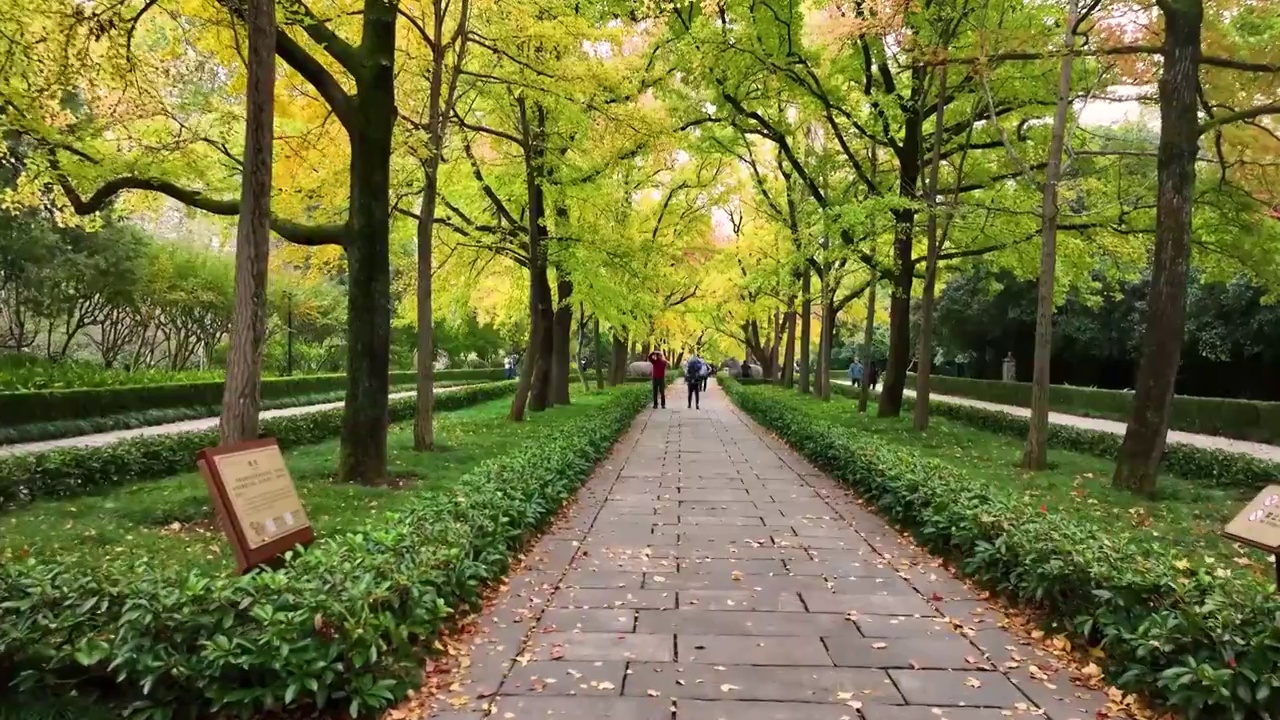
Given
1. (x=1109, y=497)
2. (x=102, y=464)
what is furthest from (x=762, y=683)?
(x=102, y=464)

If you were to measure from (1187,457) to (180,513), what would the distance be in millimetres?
10404

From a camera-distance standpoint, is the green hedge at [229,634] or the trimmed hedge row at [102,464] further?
the trimmed hedge row at [102,464]

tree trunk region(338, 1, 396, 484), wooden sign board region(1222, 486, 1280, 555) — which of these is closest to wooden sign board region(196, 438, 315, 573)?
tree trunk region(338, 1, 396, 484)

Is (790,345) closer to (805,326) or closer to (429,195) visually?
(805,326)

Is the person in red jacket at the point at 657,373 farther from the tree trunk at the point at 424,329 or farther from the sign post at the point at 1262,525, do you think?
the sign post at the point at 1262,525

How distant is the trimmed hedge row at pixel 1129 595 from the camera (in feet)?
10.6

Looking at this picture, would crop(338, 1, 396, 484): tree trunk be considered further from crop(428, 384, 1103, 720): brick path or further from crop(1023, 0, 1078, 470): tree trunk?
crop(1023, 0, 1078, 470): tree trunk

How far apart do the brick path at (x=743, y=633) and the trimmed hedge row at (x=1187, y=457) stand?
4.34 meters

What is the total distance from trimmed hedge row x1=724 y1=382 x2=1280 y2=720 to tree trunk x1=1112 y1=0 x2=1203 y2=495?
207 cm

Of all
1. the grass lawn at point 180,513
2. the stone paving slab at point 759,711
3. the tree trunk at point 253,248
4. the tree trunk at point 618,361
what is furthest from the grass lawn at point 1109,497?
the tree trunk at point 618,361

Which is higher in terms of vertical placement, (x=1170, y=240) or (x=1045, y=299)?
(x=1170, y=240)

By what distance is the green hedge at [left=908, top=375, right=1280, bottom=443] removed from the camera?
47.5 feet

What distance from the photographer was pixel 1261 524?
143 inches

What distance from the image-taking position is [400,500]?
760 centimetres
